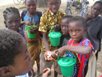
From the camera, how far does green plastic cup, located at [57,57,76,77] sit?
226 centimetres

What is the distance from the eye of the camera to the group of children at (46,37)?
1255 mm

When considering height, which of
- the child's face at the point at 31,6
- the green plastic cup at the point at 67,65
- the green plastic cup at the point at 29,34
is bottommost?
the green plastic cup at the point at 67,65

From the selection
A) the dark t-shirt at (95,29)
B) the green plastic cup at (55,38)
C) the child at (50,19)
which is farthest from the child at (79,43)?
the dark t-shirt at (95,29)

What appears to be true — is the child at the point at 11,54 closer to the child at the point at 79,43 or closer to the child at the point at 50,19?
the child at the point at 79,43

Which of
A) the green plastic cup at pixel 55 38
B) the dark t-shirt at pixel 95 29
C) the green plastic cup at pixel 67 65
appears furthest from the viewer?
the dark t-shirt at pixel 95 29

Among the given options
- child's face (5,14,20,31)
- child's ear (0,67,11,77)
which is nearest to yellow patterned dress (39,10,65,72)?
child's face (5,14,20,31)

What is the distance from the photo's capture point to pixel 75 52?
2.30 meters

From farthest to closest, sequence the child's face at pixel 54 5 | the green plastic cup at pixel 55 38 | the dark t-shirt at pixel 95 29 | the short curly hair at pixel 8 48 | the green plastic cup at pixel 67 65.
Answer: the dark t-shirt at pixel 95 29, the child's face at pixel 54 5, the green plastic cup at pixel 55 38, the green plastic cup at pixel 67 65, the short curly hair at pixel 8 48

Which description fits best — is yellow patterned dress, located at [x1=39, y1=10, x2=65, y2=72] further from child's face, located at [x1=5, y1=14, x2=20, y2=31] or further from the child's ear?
the child's ear

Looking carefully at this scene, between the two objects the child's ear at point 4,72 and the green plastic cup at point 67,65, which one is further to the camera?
the green plastic cup at point 67,65

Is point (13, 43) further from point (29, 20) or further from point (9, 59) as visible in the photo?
point (29, 20)

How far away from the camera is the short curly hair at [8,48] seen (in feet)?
3.96

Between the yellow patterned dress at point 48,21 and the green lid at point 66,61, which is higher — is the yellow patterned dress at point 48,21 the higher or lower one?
the higher one

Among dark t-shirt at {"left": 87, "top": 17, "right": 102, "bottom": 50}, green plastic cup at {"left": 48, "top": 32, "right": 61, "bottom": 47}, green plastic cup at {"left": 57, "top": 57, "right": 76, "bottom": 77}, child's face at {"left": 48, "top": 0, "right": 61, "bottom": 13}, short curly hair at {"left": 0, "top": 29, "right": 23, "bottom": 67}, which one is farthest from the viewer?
dark t-shirt at {"left": 87, "top": 17, "right": 102, "bottom": 50}
